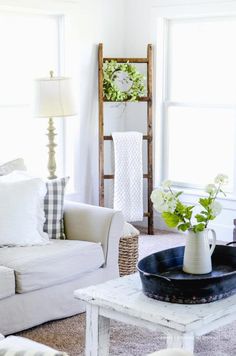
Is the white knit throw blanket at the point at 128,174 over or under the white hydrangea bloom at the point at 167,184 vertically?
under

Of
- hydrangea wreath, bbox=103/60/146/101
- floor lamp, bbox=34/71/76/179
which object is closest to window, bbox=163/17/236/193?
hydrangea wreath, bbox=103/60/146/101

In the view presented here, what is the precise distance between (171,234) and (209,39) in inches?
70.3

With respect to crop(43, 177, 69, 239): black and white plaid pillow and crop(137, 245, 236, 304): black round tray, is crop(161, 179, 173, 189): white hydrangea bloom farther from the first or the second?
crop(43, 177, 69, 239): black and white plaid pillow

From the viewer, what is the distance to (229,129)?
19.6 feet

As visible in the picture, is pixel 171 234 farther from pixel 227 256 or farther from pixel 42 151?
pixel 227 256

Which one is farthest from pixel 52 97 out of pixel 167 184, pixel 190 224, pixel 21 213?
pixel 190 224

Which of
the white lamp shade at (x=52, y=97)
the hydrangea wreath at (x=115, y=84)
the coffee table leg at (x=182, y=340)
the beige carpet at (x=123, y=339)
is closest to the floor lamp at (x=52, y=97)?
the white lamp shade at (x=52, y=97)

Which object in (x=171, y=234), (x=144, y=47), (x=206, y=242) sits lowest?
(x=171, y=234)

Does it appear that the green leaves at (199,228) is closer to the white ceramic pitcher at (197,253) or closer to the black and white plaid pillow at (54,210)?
the white ceramic pitcher at (197,253)

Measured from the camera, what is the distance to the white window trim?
5.80 metres

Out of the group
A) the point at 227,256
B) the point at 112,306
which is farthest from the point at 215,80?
the point at 112,306

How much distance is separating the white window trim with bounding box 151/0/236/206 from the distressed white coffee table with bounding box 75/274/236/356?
2.94m

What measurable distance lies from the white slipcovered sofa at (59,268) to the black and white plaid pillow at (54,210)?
2.9 inches

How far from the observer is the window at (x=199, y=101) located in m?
5.92
